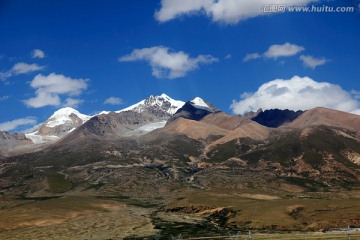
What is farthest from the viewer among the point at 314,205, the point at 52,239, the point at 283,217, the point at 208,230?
the point at 314,205

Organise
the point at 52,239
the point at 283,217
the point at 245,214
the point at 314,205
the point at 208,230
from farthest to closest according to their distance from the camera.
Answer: the point at 314,205 < the point at 245,214 < the point at 283,217 < the point at 208,230 < the point at 52,239

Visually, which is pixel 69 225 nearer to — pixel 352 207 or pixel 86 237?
pixel 86 237

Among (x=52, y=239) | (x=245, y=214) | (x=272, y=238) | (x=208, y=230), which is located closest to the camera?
(x=272, y=238)

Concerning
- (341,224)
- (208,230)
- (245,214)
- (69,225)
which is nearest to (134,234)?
(208,230)

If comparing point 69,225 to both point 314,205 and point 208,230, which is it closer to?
point 208,230

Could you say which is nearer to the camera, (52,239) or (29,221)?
(52,239)

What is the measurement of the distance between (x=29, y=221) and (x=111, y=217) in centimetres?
3539

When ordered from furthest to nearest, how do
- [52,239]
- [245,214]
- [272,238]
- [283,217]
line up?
[245,214], [283,217], [52,239], [272,238]

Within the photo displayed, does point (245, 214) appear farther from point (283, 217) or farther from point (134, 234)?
point (134, 234)

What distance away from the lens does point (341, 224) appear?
138625 mm

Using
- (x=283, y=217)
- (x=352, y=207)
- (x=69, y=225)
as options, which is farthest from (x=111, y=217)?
(x=352, y=207)

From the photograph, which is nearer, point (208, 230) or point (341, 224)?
point (341, 224)

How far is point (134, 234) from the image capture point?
142m

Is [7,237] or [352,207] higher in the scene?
[352,207]
